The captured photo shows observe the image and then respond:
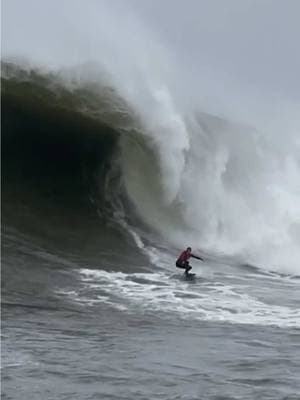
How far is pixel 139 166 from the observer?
735 inches

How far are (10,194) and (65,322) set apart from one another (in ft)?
20.4

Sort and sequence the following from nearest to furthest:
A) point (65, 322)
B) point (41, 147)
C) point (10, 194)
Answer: point (65, 322), point (10, 194), point (41, 147)

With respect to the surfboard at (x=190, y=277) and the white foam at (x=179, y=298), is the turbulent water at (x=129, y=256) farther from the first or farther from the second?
the surfboard at (x=190, y=277)

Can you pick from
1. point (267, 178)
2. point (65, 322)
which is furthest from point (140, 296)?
point (267, 178)

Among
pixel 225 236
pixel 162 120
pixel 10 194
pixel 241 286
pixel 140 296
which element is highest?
pixel 162 120

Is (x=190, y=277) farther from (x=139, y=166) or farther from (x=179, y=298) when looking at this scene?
(x=139, y=166)

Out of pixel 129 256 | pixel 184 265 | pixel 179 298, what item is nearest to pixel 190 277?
pixel 184 265

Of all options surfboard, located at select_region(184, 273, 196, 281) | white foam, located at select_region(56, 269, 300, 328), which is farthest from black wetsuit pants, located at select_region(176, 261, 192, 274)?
white foam, located at select_region(56, 269, 300, 328)

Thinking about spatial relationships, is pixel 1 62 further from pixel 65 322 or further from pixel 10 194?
pixel 65 322

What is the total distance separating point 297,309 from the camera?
11414mm

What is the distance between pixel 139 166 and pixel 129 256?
4.67m

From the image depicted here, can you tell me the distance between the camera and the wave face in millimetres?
16844

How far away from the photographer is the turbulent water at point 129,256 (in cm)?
765

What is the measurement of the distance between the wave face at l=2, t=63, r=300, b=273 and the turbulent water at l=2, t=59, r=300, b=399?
0.04 meters
